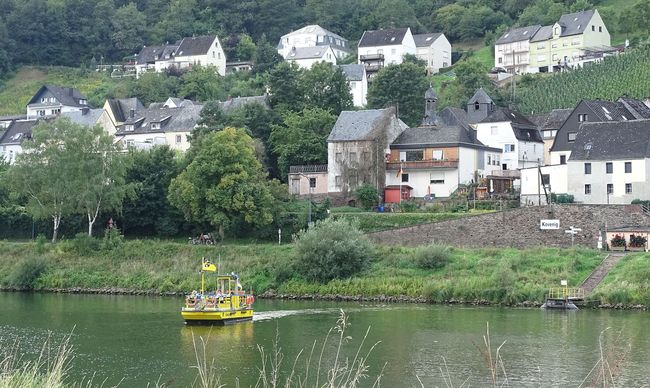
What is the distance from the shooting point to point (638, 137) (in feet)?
192

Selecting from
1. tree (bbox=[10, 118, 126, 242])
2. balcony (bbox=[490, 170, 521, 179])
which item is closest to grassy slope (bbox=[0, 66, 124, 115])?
tree (bbox=[10, 118, 126, 242])

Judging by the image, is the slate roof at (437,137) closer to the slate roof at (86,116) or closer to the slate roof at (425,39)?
the slate roof at (86,116)

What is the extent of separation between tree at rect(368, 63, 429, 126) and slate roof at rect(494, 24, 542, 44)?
30.0 m

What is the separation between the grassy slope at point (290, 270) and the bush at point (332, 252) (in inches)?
27.0

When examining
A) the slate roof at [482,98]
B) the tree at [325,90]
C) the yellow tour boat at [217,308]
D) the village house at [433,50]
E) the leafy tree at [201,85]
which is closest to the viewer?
the yellow tour boat at [217,308]

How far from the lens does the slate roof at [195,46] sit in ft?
379

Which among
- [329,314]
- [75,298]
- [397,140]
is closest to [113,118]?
[397,140]

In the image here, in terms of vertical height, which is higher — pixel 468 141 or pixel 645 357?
pixel 468 141

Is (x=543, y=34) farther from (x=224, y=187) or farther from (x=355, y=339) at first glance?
(x=355, y=339)

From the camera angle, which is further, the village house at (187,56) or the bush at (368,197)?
the village house at (187,56)

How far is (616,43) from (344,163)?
55317mm

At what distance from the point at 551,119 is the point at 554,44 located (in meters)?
33.4

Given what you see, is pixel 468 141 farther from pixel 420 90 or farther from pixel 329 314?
pixel 329 314

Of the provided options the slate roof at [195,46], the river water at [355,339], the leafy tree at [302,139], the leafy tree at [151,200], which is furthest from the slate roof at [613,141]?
the slate roof at [195,46]
